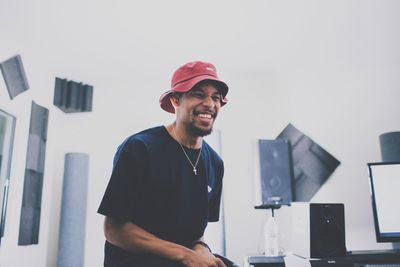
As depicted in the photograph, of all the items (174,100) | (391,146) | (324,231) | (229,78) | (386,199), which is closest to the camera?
(174,100)

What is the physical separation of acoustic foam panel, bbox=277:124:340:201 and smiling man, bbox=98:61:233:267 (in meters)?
1.90

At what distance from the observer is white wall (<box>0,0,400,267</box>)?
2.76 m

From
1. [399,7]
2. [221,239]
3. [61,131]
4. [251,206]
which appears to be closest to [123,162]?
[221,239]

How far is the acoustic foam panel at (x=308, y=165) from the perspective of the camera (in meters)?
3.26

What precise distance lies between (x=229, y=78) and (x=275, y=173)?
128 centimetres

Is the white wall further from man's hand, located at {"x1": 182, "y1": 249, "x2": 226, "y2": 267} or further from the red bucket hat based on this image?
man's hand, located at {"x1": 182, "y1": 249, "x2": 226, "y2": 267}

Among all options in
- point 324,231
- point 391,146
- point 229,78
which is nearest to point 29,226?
point 229,78

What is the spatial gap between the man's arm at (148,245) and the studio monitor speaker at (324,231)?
1.35 metres

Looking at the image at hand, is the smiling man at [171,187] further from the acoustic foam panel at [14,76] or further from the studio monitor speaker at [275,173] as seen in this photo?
the acoustic foam panel at [14,76]

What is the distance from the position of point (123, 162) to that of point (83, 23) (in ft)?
6.69

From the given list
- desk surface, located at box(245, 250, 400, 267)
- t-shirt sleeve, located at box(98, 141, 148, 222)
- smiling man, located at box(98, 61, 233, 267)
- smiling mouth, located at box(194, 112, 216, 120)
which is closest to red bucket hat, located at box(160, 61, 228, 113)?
smiling man, located at box(98, 61, 233, 267)

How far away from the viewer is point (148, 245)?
1.09m

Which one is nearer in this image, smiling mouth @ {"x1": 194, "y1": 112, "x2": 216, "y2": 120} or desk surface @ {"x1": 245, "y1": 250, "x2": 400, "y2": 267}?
smiling mouth @ {"x1": 194, "y1": 112, "x2": 216, "y2": 120}

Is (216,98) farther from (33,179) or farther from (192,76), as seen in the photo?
(33,179)
